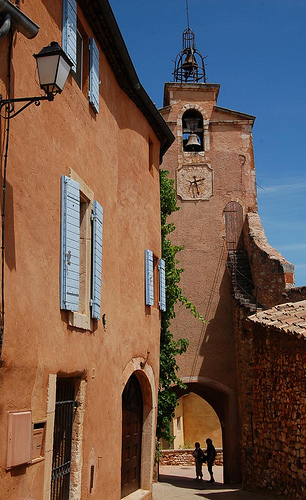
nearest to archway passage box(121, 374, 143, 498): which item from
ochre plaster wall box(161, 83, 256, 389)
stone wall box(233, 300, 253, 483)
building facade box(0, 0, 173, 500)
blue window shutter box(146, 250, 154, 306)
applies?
building facade box(0, 0, 173, 500)

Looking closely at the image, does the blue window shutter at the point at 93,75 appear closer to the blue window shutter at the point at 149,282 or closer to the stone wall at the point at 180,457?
the blue window shutter at the point at 149,282

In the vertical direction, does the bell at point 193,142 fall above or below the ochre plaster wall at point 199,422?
above

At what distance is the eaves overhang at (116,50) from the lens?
7289 millimetres

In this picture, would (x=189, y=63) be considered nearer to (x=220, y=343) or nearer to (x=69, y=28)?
(x=220, y=343)

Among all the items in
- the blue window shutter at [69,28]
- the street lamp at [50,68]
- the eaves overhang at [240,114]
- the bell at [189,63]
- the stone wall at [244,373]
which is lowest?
the stone wall at [244,373]

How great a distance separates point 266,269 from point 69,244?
11.2m

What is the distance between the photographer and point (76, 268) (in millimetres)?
6059

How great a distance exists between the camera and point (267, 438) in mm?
11359

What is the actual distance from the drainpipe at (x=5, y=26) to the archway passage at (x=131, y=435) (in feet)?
19.9

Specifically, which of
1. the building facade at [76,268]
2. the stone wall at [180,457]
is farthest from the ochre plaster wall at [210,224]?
the stone wall at [180,457]

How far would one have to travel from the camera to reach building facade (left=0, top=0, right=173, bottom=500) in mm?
4742

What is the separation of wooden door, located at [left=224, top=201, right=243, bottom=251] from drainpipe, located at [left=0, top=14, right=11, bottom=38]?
45.5ft

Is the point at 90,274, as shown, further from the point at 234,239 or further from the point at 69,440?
the point at 234,239

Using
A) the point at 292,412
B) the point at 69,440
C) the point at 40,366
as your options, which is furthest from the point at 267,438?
the point at 40,366
